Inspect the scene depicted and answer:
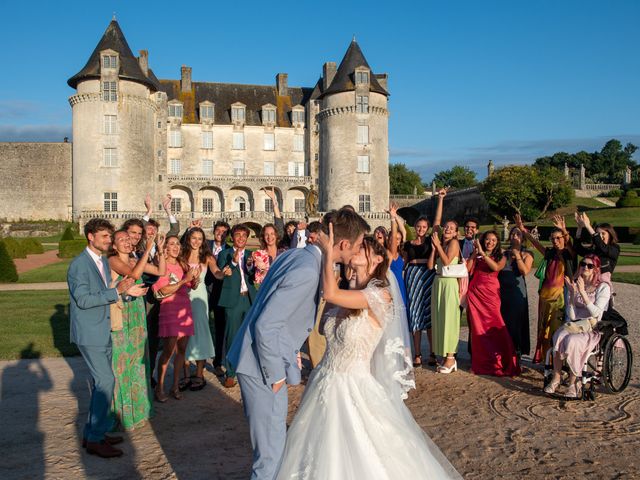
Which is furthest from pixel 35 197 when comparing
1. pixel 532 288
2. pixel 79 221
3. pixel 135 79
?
pixel 532 288

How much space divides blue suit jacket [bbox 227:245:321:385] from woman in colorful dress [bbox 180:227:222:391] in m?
3.46

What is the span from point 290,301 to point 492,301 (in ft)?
15.7

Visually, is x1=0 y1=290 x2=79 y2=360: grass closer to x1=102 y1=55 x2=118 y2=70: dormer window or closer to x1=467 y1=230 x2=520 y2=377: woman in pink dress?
x1=467 y1=230 x2=520 y2=377: woman in pink dress

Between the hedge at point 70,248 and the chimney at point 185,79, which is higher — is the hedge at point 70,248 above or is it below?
below

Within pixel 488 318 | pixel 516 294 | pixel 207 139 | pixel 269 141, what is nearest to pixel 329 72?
pixel 269 141

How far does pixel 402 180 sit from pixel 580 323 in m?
78.3

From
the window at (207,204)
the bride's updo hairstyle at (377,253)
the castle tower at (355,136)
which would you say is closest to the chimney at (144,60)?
the window at (207,204)

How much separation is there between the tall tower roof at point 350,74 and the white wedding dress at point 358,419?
139 ft

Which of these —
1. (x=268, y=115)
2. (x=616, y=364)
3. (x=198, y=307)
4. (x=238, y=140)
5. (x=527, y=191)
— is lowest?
(x=616, y=364)

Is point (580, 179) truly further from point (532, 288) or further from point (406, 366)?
point (406, 366)

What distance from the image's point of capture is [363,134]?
45.3m

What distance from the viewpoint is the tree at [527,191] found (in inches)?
1978

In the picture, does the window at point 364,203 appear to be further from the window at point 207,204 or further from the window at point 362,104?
the window at point 207,204

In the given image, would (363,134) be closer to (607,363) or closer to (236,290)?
(236,290)
